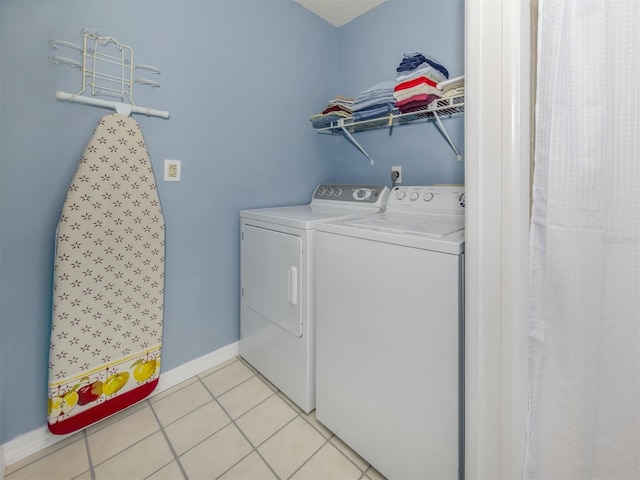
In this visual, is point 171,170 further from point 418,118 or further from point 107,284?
point 418,118

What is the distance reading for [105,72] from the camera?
1410mm

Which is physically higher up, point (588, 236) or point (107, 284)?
point (588, 236)

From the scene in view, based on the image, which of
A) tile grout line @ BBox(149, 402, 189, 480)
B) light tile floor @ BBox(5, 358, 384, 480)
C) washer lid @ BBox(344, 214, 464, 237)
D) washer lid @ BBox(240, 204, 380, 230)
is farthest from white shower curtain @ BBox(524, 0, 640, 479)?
tile grout line @ BBox(149, 402, 189, 480)

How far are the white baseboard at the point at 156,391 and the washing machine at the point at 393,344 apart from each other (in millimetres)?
817

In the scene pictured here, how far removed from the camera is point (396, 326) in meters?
1.09

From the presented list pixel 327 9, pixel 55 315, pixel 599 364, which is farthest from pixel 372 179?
pixel 55 315

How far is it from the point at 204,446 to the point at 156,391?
53cm

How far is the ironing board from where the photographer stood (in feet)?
4.20

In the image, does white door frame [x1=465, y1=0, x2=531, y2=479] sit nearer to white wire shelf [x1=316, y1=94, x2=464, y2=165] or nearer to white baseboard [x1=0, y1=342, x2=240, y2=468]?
white wire shelf [x1=316, y1=94, x2=464, y2=165]

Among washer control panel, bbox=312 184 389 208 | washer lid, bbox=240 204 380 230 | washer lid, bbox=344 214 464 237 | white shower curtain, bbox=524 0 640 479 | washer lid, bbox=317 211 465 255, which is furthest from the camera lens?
washer control panel, bbox=312 184 389 208

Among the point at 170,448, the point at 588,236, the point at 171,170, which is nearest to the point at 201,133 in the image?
the point at 171,170

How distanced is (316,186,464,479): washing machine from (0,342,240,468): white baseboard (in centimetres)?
82

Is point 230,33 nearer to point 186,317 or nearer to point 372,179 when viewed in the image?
point 372,179

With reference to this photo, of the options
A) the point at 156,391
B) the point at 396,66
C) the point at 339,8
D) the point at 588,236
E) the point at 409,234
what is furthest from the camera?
the point at 339,8
